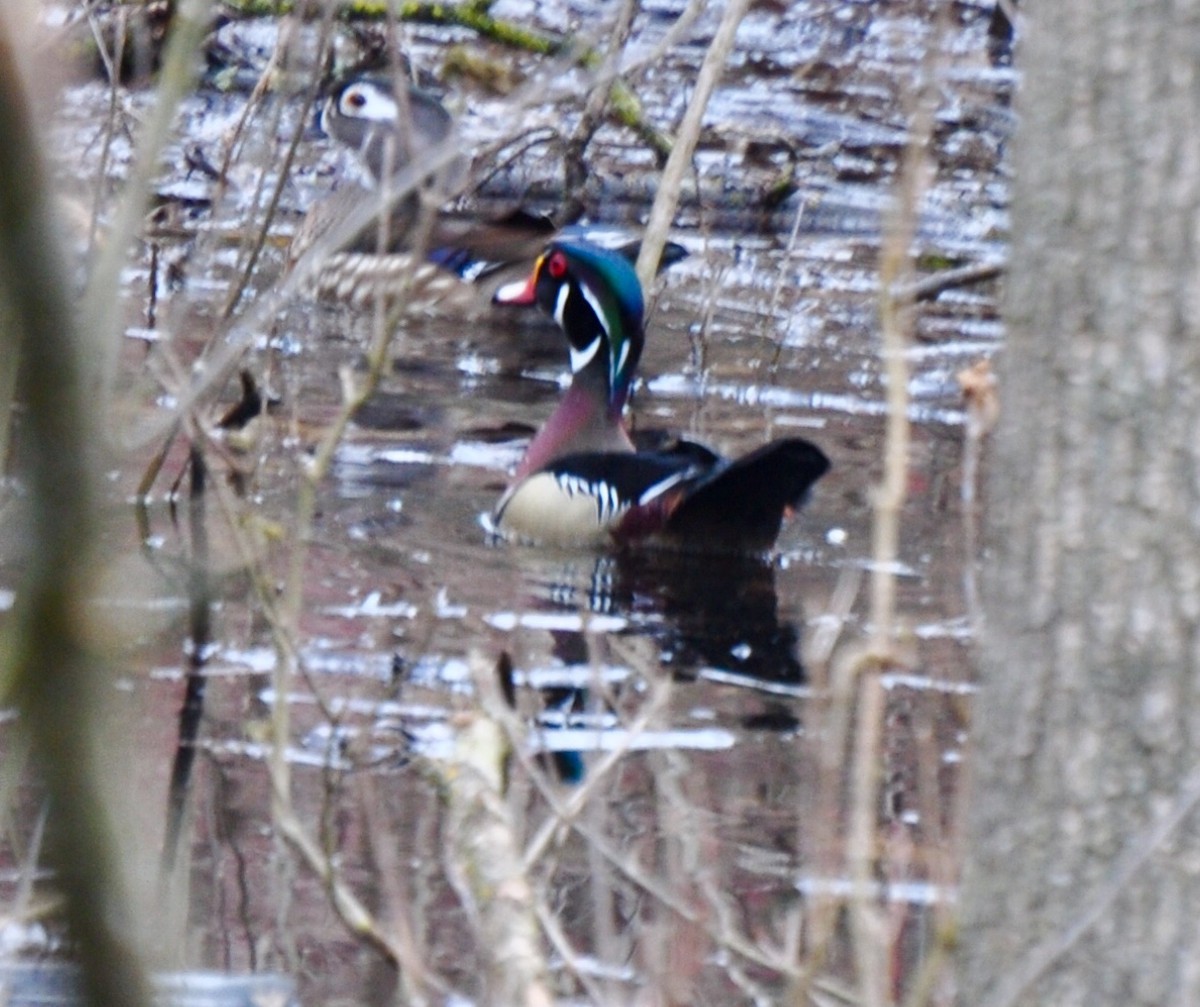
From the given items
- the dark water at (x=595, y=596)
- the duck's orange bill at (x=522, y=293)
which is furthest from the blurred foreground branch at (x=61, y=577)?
the duck's orange bill at (x=522, y=293)

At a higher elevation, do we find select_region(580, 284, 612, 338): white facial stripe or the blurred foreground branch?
select_region(580, 284, 612, 338): white facial stripe

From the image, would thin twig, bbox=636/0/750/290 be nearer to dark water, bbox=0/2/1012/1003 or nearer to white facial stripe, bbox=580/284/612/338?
white facial stripe, bbox=580/284/612/338

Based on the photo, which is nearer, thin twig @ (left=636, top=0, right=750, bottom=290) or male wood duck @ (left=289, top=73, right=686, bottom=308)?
thin twig @ (left=636, top=0, right=750, bottom=290)

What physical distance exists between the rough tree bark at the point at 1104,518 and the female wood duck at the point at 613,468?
12.7 ft

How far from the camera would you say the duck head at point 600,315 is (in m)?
7.74

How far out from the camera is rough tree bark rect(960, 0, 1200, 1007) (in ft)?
8.68

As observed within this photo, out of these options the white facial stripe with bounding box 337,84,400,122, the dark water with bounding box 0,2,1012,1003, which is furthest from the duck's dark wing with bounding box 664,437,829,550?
the white facial stripe with bounding box 337,84,400,122

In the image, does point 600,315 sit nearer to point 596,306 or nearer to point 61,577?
point 596,306

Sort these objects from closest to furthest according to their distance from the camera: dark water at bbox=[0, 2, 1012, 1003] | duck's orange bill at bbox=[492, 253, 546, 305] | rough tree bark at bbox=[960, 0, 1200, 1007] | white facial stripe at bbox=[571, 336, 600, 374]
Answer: rough tree bark at bbox=[960, 0, 1200, 1007]
dark water at bbox=[0, 2, 1012, 1003]
white facial stripe at bbox=[571, 336, 600, 374]
duck's orange bill at bbox=[492, 253, 546, 305]

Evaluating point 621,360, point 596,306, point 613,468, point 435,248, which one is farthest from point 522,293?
point 435,248

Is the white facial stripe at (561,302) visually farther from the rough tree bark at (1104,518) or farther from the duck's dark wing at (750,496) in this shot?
the rough tree bark at (1104,518)

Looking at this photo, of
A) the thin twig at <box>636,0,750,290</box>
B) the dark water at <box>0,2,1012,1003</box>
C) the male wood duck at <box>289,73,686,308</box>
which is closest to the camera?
the dark water at <box>0,2,1012,1003</box>

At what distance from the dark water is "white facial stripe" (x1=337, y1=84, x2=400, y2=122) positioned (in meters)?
0.34

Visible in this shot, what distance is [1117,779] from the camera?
2.68 meters
